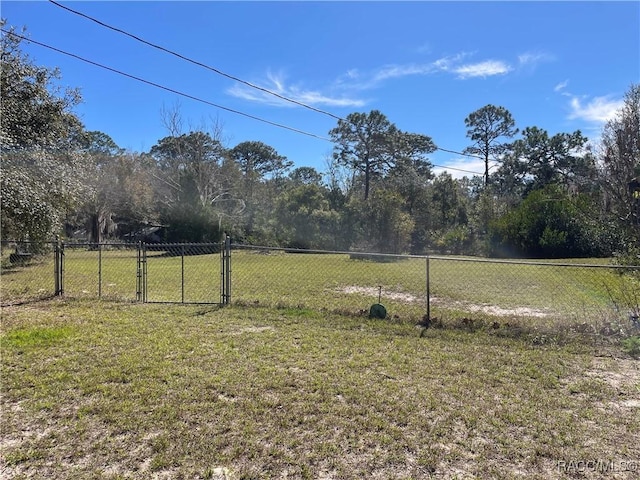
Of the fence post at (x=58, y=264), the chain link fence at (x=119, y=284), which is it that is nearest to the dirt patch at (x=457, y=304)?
the chain link fence at (x=119, y=284)

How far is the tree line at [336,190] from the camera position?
8.57 m

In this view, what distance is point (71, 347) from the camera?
190 inches

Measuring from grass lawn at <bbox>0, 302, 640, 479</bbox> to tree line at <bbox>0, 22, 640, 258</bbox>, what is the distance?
4361 millimetres

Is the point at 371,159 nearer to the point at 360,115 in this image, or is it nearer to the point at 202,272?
the point at 360,115

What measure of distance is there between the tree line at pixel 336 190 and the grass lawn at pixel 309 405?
4.36m

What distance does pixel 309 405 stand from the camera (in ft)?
11.0

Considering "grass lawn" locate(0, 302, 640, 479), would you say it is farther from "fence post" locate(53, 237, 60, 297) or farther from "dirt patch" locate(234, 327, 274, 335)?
"fence post" locate(53, 237, 60, 297)

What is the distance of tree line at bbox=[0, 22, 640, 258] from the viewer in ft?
28.1

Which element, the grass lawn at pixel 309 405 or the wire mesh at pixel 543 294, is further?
the wire mesh at pixel 543 294

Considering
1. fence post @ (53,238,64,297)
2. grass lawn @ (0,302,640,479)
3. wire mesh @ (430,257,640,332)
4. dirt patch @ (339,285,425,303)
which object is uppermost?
fence post @ (53,238,64,297)

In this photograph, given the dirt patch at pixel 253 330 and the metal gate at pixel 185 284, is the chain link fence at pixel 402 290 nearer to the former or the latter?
the metal gate at pixel 185 284

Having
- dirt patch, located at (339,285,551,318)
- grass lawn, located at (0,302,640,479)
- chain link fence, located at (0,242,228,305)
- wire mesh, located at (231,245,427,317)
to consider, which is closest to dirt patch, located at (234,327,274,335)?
grass lawn, located at (0,302,640,479)

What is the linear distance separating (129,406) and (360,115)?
3911cm

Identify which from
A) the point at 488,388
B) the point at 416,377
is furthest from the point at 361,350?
the point at 488,388
